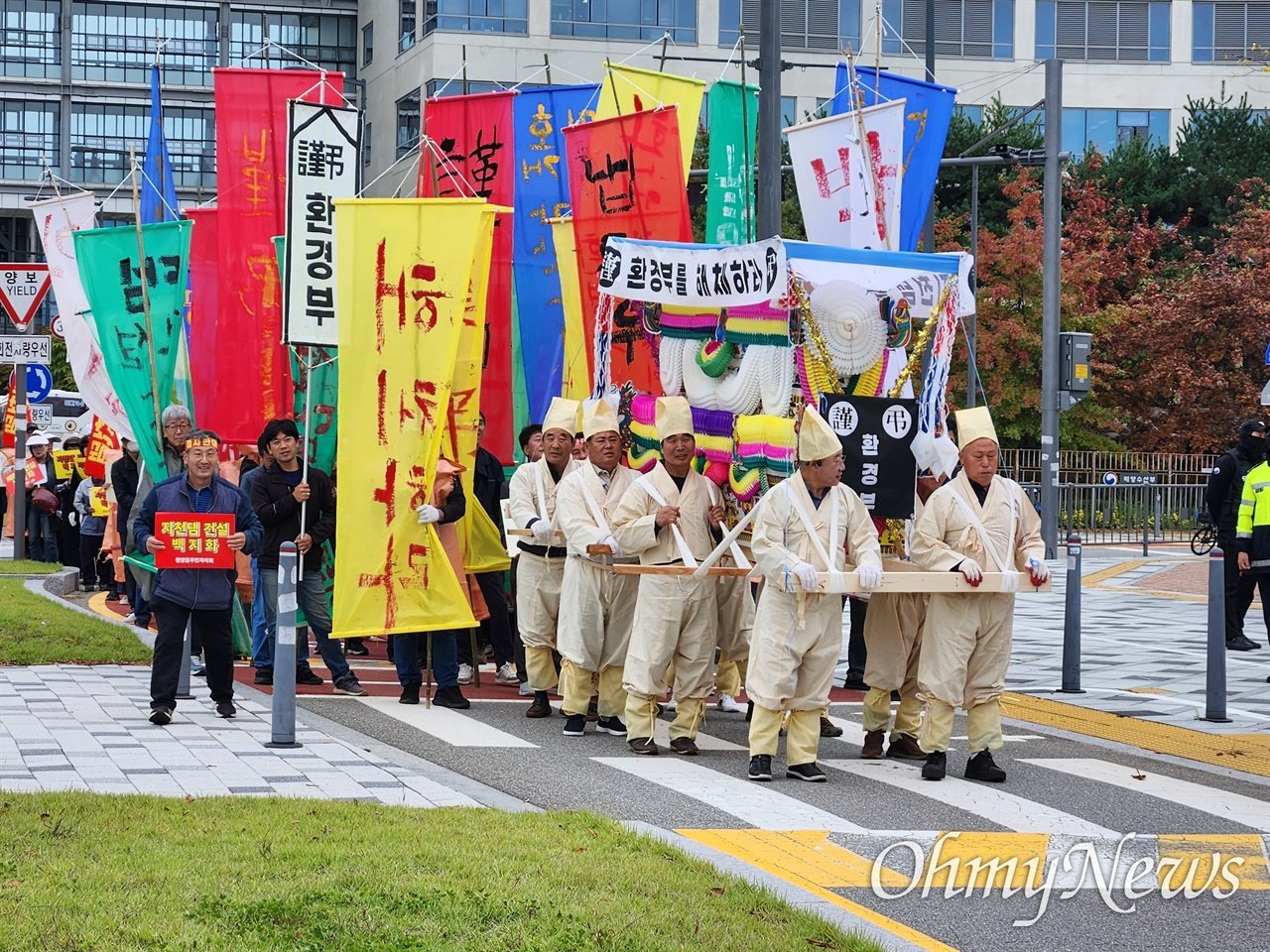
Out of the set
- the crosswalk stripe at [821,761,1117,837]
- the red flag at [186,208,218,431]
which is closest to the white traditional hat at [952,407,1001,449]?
the crosswalk stripe at [821,761,1117,837]

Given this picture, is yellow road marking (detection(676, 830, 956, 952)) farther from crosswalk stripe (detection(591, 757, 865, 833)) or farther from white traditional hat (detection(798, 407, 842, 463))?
white traditional hat (detection(798, 407, 842, 463))

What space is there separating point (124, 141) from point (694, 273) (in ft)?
163

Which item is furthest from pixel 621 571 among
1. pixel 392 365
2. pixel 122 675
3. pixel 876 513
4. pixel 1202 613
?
pixel 1202 613

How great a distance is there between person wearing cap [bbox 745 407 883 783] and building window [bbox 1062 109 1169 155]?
142ft

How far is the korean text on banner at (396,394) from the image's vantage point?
38.1 ft

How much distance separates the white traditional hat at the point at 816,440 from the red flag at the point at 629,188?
14.5 ft

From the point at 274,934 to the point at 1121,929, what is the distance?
2859mm

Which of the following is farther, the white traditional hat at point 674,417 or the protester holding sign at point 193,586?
the protester holding sign at point 193,586

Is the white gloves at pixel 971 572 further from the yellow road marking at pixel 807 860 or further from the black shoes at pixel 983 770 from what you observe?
the yellow road marking at pixel 807 860

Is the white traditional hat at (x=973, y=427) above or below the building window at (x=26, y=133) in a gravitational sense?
below

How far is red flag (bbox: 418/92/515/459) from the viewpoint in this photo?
14.5 meters

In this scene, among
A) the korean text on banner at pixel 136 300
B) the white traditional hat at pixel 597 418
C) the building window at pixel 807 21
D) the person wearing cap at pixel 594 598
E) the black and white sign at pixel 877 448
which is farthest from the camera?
the building window at pixel 807 21

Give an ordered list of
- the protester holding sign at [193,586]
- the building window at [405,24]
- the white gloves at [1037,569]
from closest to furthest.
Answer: the white gloves at [1037,569] → the protester holding sign at [193,586] → the building window at [405,24]

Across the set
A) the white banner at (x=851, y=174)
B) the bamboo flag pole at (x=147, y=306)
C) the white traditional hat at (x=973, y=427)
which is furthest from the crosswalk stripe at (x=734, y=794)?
the bamboo flag pole at (x=147, y=306)
